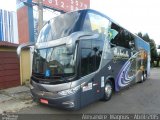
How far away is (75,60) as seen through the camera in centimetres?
577

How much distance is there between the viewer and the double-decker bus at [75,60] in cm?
573

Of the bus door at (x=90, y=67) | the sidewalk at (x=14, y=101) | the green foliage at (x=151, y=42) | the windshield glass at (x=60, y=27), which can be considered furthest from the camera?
the green foliage at (x=151, y=42)

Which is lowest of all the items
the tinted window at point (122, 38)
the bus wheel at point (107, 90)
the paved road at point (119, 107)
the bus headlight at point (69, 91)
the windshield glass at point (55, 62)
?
the paved road at point (119, 107)

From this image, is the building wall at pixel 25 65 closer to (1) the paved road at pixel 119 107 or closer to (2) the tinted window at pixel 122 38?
(1) the paved road at pixel 119 107

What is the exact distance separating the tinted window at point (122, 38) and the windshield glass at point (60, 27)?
7.85 feet

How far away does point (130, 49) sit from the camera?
10.3 m

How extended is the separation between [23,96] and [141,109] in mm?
5211

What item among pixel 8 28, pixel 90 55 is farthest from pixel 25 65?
pixel 90 55

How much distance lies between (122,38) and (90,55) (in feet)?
11.0

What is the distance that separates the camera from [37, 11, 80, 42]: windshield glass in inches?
246

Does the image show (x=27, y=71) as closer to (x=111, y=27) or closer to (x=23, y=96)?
(x=23, y=96)

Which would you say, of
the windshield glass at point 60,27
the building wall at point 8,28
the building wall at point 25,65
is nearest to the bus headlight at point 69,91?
the windshield glass at point 60,27

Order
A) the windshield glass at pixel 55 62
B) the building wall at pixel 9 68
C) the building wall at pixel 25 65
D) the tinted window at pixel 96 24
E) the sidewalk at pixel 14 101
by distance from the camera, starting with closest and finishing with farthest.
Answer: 1. the windshield glass at pixel 55 62
2. the tinted window at pixel 96 24
3. the sidewalk at pixel 14 101
4. the building wall at pixel 9 68
5. the building wall at pixel 25 65

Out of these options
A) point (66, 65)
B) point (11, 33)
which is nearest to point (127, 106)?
point (66, 65)
